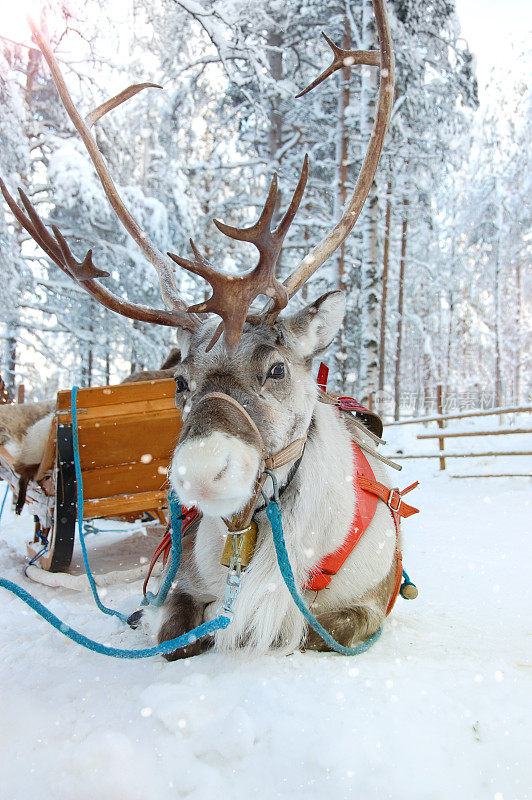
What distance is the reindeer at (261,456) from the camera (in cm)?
169

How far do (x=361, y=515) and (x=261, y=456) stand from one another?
2.49 feet

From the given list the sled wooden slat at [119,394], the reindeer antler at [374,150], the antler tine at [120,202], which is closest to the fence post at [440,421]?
the sled wooden slat at [119,394]

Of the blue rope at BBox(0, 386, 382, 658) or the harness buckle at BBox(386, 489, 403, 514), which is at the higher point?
the harness buckle at BBox(386, 489, 403, 514)

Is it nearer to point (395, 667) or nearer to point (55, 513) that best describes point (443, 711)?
point (395, 667)

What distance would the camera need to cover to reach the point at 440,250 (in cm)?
2727

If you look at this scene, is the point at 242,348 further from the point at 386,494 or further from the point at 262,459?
the point at 386,494

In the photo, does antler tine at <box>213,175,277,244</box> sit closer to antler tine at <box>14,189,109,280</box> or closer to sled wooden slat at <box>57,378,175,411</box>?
antler tine at <box>14,189,109,280</box>

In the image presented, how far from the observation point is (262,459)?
5.93ft

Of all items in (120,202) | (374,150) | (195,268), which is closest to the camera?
(195,268)

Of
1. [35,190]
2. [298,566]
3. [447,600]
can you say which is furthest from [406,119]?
[298,566]

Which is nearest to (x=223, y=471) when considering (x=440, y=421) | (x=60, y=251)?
(x=60, y=251)

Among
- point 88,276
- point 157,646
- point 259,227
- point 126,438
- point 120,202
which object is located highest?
point 120,202

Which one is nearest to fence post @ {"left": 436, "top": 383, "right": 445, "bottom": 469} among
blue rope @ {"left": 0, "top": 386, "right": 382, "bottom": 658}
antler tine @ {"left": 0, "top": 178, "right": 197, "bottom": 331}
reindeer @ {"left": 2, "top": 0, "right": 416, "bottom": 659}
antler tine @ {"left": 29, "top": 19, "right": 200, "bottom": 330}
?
reindeer @ {"left": 2, "top": 0, "right": 416, "bottom": 659}

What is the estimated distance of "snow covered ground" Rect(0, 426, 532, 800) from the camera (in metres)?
1.30
